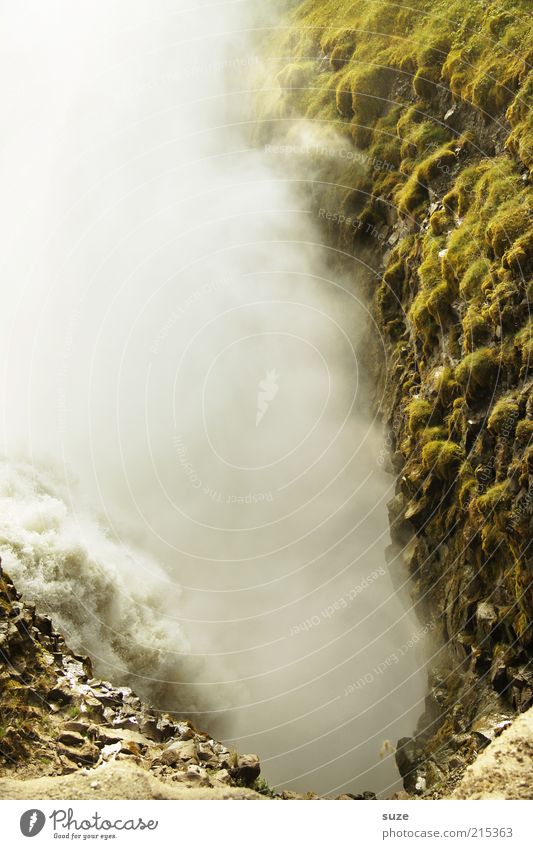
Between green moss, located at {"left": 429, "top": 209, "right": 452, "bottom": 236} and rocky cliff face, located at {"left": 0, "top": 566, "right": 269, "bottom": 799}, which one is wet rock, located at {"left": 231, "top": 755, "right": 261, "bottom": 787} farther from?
green moss, located at {"left": 429, "top": 209, "right": 452, "bottom": 236}

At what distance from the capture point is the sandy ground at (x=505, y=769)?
65.9 feet

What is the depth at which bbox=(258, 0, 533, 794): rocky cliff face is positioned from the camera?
27.7 m

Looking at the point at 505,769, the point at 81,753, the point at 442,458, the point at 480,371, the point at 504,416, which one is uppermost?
the point at 480,371

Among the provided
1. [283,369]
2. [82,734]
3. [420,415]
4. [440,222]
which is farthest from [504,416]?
[283,369]

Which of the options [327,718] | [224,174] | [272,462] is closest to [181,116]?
[224,174]

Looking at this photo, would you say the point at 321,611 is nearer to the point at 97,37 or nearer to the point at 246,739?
the point at 246,739

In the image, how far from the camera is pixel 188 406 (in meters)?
53.4

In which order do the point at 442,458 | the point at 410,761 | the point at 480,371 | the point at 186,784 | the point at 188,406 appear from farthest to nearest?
the point at 188,406 → the point at 442,458 → the point at 480,371 → the point at 410,761 → the point at 186,784

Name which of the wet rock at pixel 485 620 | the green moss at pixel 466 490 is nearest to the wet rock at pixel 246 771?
the wet rock at pixel 485 620

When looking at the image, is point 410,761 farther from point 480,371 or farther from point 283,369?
point 283,369

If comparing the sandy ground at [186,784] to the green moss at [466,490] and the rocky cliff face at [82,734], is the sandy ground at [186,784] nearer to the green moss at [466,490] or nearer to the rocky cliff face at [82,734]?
the rocky cliff face at [82,734]

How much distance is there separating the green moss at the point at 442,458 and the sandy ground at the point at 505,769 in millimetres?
11893

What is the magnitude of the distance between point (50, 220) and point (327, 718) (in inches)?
2001

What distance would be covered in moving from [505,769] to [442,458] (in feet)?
48.1
